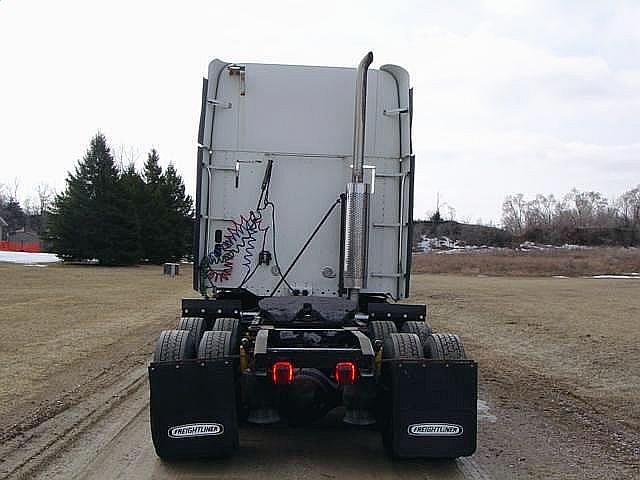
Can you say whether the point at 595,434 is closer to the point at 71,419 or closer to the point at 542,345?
the point at 71,419

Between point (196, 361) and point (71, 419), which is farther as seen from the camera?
point (71, 419)

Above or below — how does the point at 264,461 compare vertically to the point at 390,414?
below

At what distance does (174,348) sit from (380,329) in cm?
209

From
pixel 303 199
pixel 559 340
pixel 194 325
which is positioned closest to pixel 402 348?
pixel 194 325

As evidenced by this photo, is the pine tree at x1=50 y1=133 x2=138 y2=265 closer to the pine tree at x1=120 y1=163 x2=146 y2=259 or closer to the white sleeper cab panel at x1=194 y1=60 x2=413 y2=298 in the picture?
the pine tree at x1=120 y1=163 x2=146 y2=259

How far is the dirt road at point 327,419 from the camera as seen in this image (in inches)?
254

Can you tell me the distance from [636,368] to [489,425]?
546cm

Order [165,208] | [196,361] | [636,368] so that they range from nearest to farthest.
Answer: [196,361], [636,368], [165,208]

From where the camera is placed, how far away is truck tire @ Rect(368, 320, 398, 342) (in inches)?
288

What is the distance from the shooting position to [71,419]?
818 cm

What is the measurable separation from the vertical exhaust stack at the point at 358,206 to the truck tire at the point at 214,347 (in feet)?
6.46

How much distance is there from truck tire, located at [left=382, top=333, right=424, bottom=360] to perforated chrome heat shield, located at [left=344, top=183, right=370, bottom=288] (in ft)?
5.21

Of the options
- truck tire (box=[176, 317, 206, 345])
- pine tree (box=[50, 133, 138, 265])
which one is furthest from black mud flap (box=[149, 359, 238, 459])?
pine tree (box=[50, 133, 138, 265])

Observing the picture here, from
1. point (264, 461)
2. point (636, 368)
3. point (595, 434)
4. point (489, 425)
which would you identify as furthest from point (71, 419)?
point (636, 368)
